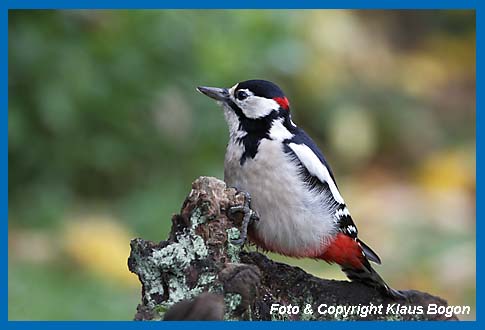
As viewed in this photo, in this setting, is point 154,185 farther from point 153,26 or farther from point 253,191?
point 253,191

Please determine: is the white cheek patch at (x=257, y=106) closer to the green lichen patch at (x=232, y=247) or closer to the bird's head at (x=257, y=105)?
the bird's head at (x=257, y=105)

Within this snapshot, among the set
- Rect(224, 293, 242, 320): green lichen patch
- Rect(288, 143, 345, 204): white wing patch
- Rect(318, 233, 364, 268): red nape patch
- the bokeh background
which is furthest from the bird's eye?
the bokeh background

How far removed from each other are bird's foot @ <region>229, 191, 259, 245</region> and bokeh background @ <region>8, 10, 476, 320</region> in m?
1.82

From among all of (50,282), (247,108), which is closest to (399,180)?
(50,282)

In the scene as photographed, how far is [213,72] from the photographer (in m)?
5.41

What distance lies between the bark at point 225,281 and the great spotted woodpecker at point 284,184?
23 cm

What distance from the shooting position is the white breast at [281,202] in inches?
118

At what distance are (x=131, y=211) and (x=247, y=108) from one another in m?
2.47

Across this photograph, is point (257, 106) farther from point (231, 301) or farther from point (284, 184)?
point (231, 301)

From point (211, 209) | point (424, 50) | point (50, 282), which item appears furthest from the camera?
point (424, 50)

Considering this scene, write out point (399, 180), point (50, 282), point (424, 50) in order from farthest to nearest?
point (424, 50)
point (399, 180)
point (50, 282)

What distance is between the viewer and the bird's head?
3186 mm

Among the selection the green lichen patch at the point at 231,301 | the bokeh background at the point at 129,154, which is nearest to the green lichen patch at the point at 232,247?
the green lichen patch at the point at 231,301

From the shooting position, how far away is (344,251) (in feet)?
10.1
